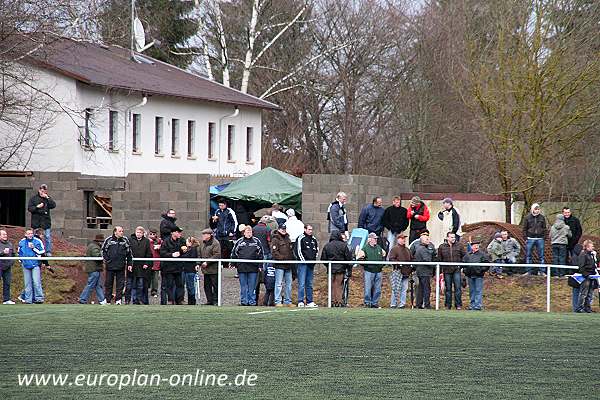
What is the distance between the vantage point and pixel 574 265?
2573 centimetres

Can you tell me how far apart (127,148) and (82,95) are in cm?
445

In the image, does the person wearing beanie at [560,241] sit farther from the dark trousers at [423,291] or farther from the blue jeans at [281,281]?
the blue jeans at [281,281]

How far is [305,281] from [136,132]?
21775 mm

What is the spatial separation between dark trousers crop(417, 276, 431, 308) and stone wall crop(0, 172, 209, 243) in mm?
9457

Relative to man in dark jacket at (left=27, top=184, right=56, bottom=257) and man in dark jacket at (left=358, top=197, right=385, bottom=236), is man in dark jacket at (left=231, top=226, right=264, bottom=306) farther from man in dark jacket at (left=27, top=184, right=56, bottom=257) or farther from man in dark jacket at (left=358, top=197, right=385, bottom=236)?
man in dark jacket at (left=27, top=184, right=56, bottom=257)

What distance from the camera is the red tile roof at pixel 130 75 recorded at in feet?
137

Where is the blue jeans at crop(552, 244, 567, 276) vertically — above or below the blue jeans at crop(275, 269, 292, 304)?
above

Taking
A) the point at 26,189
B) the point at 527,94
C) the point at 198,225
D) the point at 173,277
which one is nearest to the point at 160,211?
the point at 198,225

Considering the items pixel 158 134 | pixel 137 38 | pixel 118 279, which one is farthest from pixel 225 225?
pixel 137 38

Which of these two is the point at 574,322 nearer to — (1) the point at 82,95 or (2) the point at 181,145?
(1) the point at 82,95

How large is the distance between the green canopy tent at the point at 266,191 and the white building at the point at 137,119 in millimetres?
4908

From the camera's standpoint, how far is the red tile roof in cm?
4169

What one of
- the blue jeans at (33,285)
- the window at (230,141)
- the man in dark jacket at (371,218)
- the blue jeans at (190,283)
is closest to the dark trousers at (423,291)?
the man in dark jacket at (371,218)

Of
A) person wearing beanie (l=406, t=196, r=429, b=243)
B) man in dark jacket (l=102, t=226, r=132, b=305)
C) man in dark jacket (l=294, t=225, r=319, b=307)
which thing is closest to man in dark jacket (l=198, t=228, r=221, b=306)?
man in dark jacket (l=102, t=226, r=132, b=305)
